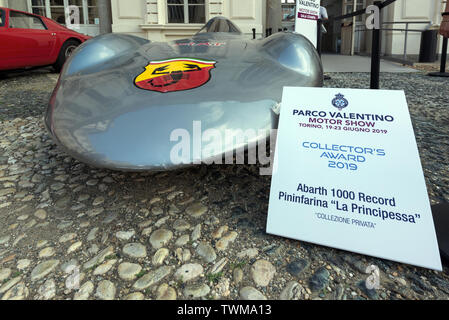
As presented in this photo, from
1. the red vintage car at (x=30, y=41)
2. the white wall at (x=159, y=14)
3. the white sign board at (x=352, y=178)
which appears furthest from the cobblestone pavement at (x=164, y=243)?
the white wall at (x=159, y=14)

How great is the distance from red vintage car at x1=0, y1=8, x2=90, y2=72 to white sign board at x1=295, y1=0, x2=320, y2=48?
3588 mm

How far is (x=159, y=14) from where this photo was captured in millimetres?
7441

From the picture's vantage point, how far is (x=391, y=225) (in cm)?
108

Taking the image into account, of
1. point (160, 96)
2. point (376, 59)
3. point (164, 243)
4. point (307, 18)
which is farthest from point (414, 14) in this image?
point (164, 243)

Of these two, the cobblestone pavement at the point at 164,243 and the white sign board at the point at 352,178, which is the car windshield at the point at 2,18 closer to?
the cobblestone pavement at the point at 164,243

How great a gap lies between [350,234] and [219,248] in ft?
1.60

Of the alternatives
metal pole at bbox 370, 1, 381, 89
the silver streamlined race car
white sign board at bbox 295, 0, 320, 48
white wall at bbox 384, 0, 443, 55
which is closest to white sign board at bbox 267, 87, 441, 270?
the silver streamlined race car

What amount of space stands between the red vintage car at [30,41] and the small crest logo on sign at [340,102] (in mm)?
4914

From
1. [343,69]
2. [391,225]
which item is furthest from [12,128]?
[343,69]

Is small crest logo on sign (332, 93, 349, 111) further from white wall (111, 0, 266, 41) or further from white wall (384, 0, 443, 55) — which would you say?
white wall (384, 0, 443, 55)

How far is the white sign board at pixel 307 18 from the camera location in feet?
14.0

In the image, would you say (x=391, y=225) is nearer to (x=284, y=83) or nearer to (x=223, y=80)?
(x=284, y=83)

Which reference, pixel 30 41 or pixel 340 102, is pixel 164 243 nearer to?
pixel 340 102

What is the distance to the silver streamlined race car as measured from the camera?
120 cm
